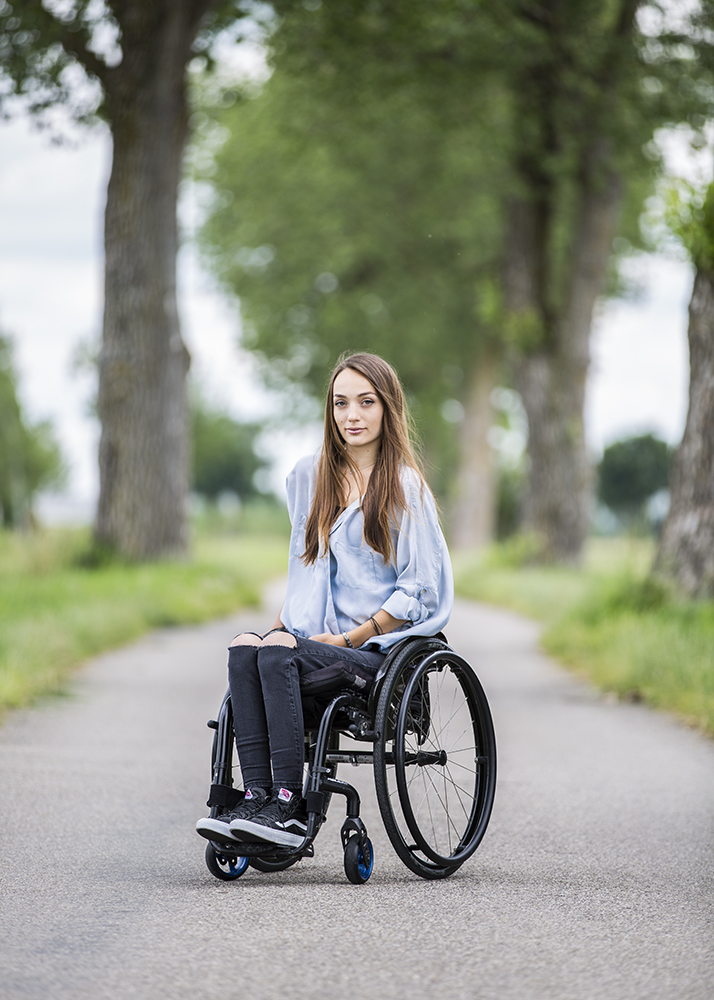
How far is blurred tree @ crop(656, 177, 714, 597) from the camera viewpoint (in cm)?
1039

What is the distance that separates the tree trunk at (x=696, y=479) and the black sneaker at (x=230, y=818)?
23.6 feet

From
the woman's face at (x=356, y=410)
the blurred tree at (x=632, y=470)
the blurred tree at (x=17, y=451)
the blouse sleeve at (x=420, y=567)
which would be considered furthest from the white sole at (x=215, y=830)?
the blurred tree at (x=17, y=451)

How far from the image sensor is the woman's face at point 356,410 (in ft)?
14.6

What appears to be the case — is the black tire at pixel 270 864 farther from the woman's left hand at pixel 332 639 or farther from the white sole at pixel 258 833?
the woman's left hand at pixel 332 639

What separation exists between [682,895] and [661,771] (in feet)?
7.36

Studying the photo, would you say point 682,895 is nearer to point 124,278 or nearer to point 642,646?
point 642,646

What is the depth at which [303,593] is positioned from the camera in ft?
14.1

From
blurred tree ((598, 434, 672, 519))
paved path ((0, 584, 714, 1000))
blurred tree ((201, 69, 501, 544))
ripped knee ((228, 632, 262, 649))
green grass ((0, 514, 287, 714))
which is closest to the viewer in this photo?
paved path ((0, 584, 714, 1000))

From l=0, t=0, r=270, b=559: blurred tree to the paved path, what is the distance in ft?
28.1

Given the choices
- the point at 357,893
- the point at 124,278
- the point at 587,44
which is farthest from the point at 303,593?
the point at 587,44

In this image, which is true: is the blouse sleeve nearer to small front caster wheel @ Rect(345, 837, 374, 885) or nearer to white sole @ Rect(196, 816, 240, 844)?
small front caster wheel @ Rect(345, 837, 374, 885)

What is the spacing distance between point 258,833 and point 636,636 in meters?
6.08

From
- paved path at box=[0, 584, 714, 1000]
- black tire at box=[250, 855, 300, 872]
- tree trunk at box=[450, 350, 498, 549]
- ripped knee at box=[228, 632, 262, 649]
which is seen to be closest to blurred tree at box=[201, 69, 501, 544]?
tree trunk at box=[450, 350, 498, 549]

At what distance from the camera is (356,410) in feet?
14.7
